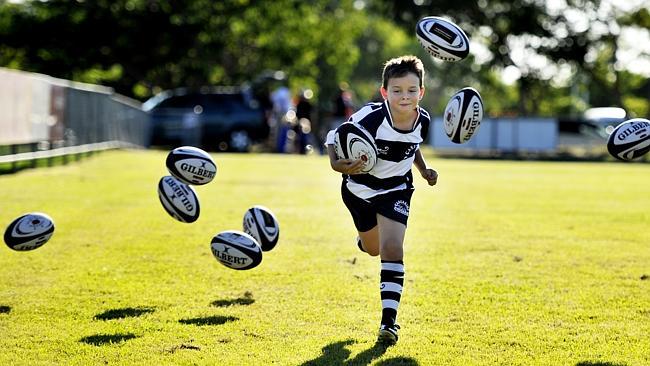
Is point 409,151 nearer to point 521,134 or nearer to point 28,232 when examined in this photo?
point 28,232

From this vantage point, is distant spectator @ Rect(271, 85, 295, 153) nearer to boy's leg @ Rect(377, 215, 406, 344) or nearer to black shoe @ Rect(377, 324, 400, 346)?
boy's leg @ Rect(377, 215, 406, 344)

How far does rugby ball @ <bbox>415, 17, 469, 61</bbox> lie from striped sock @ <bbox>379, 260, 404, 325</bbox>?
82.0 inches

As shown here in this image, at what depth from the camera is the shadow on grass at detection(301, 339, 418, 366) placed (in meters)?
6.12

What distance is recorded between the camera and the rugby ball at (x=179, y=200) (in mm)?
8969

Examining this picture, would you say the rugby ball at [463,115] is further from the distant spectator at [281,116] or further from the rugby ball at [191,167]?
the distant spectator at [281,116]

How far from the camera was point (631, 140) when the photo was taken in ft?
26.7

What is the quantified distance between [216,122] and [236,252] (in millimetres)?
27979

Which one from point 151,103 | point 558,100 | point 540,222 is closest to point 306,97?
point 151,103

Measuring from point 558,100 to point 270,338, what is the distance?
90.2 metres

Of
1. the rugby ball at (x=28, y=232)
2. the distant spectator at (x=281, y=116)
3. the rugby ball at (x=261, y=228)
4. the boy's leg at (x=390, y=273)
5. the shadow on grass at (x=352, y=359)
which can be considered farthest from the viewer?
the distant spectator at (x=281, y=116)

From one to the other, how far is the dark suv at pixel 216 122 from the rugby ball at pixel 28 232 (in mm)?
26790

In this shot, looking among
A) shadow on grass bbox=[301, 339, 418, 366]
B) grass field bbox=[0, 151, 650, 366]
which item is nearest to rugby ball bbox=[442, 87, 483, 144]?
grass field bbox=[0, 151, 650, 366]

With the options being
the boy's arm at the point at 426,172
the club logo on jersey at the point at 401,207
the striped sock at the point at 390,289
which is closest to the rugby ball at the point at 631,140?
the boy's arm at the point at 426,172

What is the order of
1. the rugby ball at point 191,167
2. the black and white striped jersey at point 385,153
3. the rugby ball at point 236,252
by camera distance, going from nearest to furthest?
the black and white striped jersey at point 385,153
the rugby ball at point 236,252
the rugby ball at point 191,167
